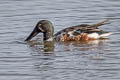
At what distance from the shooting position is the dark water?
11141 mm

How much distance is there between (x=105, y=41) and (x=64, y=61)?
2.78 m

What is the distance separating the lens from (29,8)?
18.1 m

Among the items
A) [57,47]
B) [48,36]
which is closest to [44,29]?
[48,36]

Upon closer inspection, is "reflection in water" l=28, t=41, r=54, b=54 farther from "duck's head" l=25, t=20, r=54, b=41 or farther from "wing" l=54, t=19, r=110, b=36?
"wing" l=54, t=19, r=110, b=36

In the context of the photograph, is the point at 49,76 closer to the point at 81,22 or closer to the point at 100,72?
the point at 100,72

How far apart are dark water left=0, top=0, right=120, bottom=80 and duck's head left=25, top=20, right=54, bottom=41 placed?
23cm

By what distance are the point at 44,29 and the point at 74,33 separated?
2.78 ft

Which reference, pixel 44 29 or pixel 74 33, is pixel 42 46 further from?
pixel 74 33

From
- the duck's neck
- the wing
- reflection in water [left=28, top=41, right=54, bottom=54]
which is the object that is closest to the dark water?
reflection in water [left=28, top=41, right=54, bottom=54]

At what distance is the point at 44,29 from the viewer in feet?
49.6

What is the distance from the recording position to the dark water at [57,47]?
11141 millimetres

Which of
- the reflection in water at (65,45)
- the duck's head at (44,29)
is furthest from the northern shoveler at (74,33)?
the reflection in water at (65,45)

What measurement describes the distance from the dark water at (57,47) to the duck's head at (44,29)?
0.75ft

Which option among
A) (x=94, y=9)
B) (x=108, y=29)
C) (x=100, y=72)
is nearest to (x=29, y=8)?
(x=94, y=9)
